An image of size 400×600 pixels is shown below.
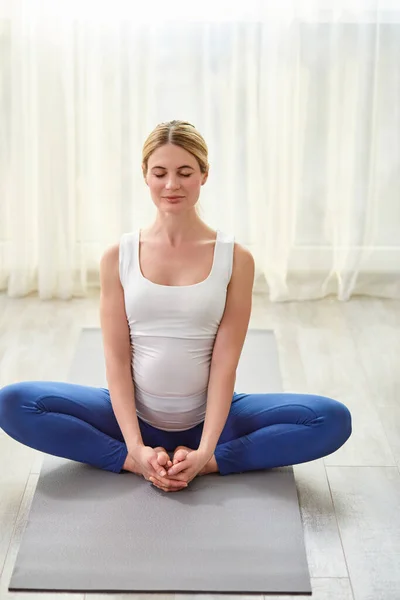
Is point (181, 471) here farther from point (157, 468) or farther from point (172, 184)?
point (172, 184)

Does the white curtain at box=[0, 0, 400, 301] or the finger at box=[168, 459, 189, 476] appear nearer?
the finger at box=[168, 459, 189, 476]

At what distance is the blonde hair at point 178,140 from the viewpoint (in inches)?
83.3

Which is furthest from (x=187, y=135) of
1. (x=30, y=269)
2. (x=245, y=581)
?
(x=30, y=269)

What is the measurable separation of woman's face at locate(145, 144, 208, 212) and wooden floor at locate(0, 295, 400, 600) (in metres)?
0.71

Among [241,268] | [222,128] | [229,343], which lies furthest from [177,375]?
[222,128]

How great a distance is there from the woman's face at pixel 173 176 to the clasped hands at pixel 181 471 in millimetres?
546

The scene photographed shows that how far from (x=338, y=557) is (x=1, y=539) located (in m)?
0.70

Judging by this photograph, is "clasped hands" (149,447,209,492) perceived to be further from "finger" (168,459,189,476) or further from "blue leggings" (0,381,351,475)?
"blue leggings" (0,381,351,475)

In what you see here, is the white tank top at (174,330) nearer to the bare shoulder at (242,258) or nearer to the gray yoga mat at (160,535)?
the bare shoulder at (242,258)

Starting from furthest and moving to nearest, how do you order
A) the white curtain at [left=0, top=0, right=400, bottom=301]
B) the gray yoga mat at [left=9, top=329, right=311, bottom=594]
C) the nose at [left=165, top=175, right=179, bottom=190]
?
the white curtain at [left=0, top=0, right=400, bottom=301]
the nose at [left=165, top=175, right=179, bottom=190]
the gray yoga mat at [left=9, top=329, right=311, bottom=594]

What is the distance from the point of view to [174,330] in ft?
7.21

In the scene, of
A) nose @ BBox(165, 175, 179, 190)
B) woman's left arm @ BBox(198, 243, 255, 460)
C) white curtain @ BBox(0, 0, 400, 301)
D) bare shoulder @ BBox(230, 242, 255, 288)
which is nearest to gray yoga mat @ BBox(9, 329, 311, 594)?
woman's left arm @ BBox(198, 243, 255, 460)

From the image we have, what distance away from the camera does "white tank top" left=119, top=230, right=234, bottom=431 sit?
2.18 metres

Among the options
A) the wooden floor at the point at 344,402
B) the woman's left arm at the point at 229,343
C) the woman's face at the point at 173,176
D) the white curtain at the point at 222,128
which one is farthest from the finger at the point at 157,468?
the white curtain at the point at 222,128
